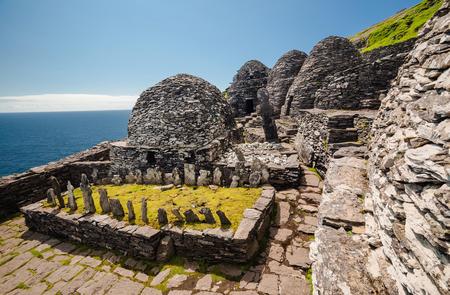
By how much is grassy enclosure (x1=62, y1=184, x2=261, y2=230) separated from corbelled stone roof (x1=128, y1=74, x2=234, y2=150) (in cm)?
237

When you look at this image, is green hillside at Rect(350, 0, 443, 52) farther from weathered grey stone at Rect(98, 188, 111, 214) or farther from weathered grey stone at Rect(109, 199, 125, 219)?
weathered grey stone at Rect(98, 188, 111, 214)

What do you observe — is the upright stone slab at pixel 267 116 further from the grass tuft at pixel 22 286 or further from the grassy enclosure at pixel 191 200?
the grass tuft at pixel 22 286

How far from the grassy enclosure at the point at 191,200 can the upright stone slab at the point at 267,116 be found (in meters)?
5.44

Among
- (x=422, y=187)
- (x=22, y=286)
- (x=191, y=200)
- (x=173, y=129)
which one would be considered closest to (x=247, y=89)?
(x=173, y=129)

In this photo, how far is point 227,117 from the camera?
11.2 meters

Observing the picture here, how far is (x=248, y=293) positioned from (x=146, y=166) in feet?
23.0

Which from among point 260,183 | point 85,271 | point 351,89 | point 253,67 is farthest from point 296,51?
point 85,271

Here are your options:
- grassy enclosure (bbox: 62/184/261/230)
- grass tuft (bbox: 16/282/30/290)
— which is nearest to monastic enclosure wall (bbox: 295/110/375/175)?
grassy enclosure (bbox: 62/184/261/230)

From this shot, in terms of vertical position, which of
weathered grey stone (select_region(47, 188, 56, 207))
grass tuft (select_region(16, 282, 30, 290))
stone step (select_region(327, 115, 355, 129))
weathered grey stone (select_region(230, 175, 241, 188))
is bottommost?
grass tuft (select_region(16, 282, 30, 290))

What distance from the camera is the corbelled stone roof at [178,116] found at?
9219mm

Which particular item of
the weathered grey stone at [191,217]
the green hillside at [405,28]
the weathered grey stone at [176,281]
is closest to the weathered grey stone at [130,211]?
the weathered grey stone at [191,217]

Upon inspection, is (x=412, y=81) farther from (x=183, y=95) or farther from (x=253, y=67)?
(x=253, y=67)

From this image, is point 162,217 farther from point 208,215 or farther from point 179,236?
point 208,215

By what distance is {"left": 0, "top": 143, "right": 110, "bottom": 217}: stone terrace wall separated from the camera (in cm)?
908
